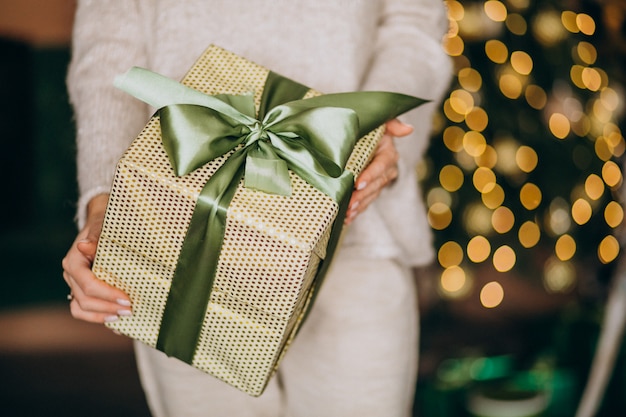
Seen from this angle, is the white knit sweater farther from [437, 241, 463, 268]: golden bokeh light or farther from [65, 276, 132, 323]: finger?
[437, 241, 463, 268]: golden bokeh light

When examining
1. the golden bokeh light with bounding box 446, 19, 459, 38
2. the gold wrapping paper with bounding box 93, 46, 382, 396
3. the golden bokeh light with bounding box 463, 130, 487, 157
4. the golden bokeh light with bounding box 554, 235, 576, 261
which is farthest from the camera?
the golden bokeh light with bounding box 554, 235, 576, 261

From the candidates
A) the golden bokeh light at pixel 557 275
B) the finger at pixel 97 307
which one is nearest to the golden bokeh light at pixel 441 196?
the golden bokeh light at pixel 557 275

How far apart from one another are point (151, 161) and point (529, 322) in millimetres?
1736

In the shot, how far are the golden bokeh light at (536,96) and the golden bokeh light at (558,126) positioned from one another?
0.13ft

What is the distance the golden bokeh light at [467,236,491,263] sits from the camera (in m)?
1.42

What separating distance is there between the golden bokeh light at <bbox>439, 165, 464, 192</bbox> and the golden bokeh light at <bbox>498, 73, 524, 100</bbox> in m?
0.20

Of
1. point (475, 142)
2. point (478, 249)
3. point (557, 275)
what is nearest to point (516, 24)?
point (475, 142)

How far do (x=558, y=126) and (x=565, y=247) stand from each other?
0.31 metres

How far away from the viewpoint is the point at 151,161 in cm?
54

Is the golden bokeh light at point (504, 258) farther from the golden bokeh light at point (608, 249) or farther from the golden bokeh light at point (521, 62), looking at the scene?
the golden bokeh light at point (521, 62)

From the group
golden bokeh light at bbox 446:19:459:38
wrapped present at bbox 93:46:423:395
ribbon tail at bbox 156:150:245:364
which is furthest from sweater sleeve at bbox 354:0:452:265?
golden bokeh light at bbox 446:19:459:38

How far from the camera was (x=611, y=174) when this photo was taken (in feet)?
4.72

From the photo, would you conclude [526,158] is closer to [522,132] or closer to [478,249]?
[522,132]

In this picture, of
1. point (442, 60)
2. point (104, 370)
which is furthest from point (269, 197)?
point (104, 370)
